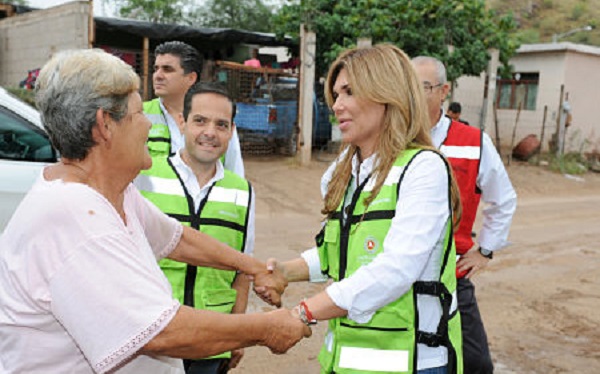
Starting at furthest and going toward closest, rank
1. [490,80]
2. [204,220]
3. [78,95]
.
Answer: [490,80]
[204,220]
[78,95]

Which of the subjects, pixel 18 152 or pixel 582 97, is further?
pixel 582 97

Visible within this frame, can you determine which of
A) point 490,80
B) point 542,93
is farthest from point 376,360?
point 542,93

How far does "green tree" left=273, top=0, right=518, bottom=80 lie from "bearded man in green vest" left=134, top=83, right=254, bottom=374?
37.3 ft

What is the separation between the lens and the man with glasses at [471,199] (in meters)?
3.53

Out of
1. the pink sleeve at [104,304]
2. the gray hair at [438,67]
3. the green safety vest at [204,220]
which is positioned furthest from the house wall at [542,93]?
the pink sleeve at [104,304]

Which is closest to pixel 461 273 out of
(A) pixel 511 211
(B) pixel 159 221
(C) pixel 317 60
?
(A) pixel 511 211

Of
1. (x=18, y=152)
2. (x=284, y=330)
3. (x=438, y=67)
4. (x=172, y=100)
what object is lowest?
(x=284, y=330)

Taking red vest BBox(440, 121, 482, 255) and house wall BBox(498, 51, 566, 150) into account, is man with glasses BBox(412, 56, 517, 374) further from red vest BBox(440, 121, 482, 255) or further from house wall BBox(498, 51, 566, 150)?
house wall BBox(498, 51, 566, 150)

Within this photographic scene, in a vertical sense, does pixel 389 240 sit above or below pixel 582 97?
below

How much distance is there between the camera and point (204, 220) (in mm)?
2764

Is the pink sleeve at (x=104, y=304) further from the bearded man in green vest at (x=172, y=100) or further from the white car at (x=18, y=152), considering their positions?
the white car at (x=18, y=152)

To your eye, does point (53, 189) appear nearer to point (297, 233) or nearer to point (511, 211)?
point (511, 211)

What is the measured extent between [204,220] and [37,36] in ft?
42.8

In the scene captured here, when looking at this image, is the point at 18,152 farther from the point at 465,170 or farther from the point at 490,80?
the point at 490,80
